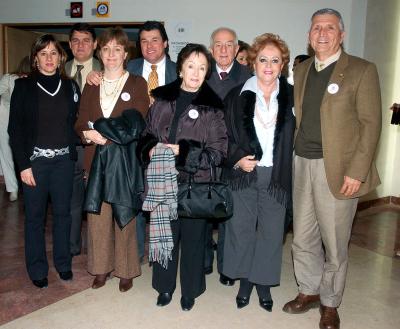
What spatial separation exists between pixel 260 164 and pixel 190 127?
48 cm

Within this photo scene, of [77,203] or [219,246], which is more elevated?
[77,203]

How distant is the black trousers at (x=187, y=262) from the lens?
107 inches

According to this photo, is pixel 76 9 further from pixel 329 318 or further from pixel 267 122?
pixel 329 318

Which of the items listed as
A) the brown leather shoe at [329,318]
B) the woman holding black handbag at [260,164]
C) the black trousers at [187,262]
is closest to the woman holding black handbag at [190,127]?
the black trousers at [187,262]

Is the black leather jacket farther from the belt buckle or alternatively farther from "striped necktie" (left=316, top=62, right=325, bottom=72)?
"striped necktie" (left=316, top=62, right=325, bottom=72)

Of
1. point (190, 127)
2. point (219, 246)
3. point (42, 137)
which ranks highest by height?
point (190, 127)

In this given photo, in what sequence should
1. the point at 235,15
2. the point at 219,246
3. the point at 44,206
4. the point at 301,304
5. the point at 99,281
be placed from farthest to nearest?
the point at 235,15, the point at 219,246, the point at 99,281, the point at 44,206, the point at 301,304

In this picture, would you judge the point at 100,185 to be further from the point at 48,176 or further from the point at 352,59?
the point at 352,59

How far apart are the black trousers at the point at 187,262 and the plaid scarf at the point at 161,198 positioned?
4.0 inches

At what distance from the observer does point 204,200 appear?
8.45 feet

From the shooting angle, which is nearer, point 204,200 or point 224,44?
point 204,200

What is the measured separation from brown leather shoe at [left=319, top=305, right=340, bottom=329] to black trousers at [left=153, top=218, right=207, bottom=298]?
0.77 m

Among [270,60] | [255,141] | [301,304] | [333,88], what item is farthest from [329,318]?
[270,60]

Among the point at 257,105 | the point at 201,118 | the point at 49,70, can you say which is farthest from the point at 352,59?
the point at 49,70
